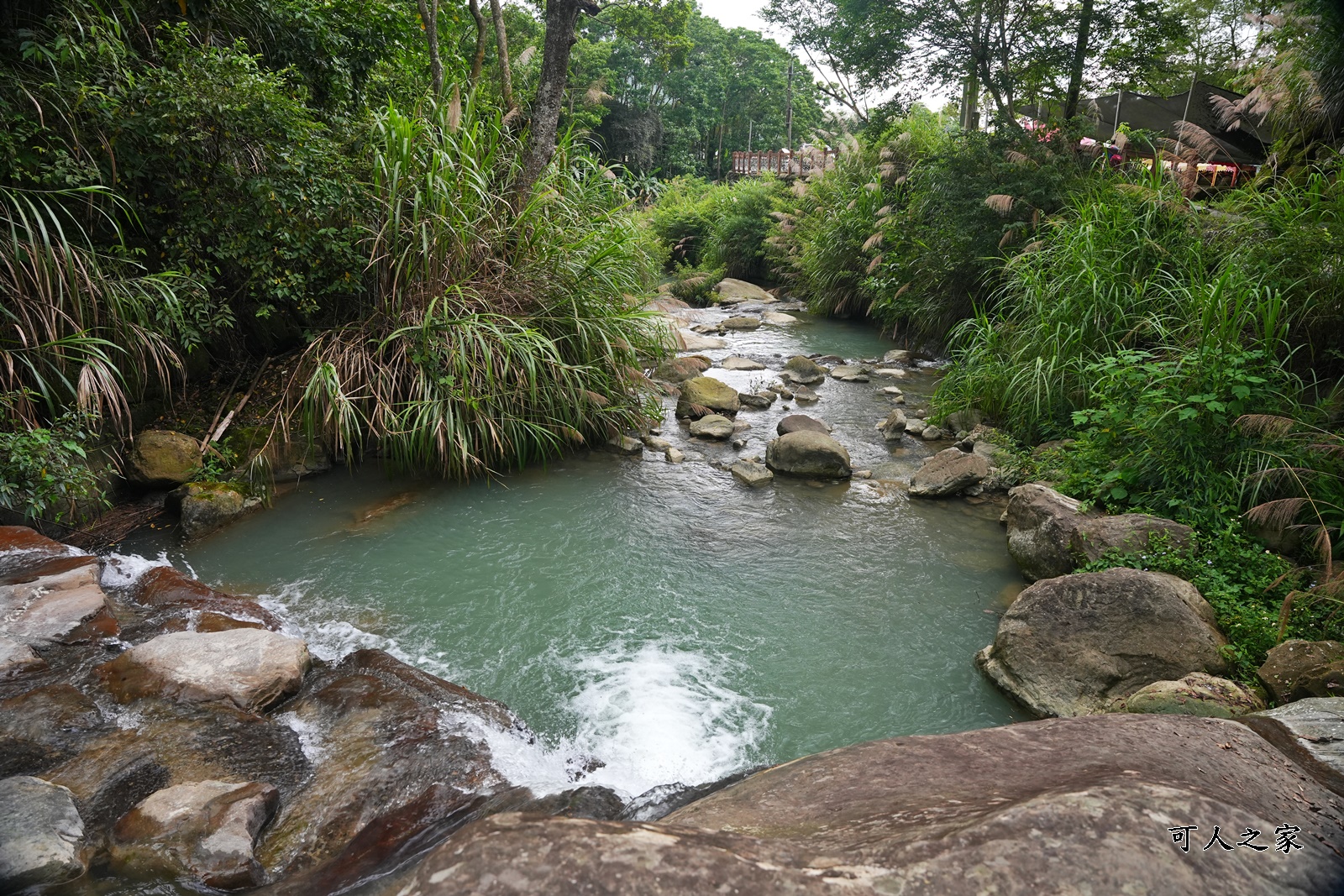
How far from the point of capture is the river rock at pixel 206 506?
4285 mm

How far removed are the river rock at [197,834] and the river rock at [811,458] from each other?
13.6ft

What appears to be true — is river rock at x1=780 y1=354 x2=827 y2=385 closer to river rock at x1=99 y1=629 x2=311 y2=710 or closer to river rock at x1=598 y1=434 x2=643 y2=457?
river rock at x1=598 y1=434 x2=643 y2=457

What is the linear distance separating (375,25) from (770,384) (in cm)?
497

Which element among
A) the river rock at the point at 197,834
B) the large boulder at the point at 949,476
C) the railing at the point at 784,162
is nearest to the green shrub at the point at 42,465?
the river rock at the point at 197,834

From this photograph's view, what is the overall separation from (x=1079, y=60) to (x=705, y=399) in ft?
20.3

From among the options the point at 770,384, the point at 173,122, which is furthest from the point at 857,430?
the point at 173,122

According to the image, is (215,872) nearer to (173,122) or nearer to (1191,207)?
(173,122)

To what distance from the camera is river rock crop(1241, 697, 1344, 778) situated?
1898 mm

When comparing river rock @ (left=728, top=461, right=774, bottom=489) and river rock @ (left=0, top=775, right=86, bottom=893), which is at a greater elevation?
river rock @ (left=0, top=775, right=86, bottom=893)

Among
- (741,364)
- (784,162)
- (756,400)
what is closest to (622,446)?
(756,400)

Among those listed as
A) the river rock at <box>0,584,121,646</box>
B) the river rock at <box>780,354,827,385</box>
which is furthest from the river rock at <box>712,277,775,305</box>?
the river rock at <box>0,584,121,646</box>

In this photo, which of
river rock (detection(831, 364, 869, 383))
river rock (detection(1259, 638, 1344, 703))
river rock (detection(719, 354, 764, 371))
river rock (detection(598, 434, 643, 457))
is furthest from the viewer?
river rock (detection(719, 354, 764, 371))

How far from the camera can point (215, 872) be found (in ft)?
6.50

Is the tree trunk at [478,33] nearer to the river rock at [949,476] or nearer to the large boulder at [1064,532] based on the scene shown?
the river rock at [949,476]
